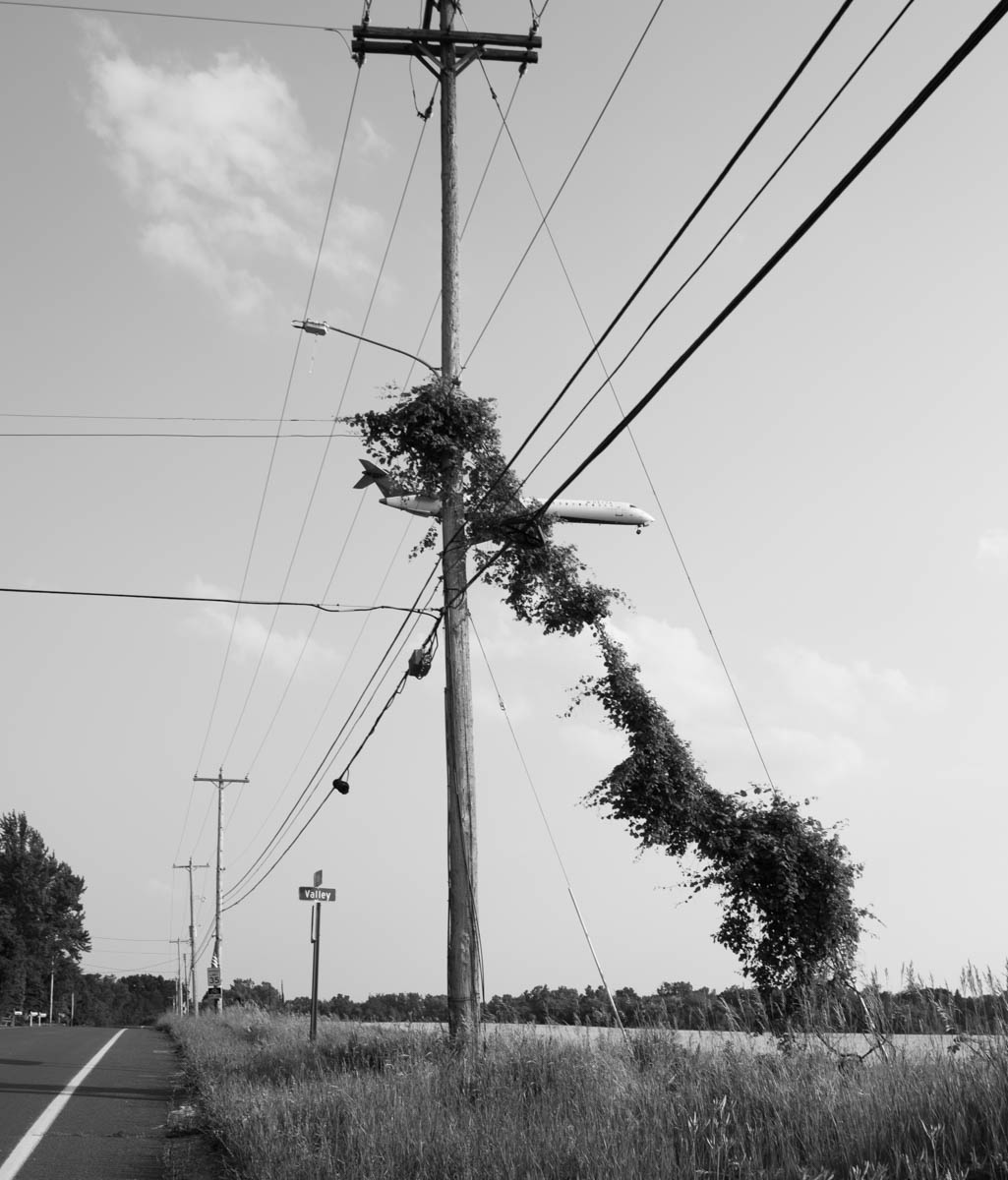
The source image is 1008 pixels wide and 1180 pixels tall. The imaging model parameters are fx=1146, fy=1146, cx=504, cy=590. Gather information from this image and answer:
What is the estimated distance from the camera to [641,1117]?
7352 mm

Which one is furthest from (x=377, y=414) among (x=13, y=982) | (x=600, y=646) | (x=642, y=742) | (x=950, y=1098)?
(x=13, y=982)

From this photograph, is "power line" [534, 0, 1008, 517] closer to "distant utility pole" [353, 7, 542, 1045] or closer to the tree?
"distant utility pole" [353, 7, 542, 1045]

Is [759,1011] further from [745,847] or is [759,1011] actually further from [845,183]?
→ [745,847]

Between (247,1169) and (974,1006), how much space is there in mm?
4859

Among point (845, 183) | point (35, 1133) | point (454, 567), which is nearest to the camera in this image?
Result: point (845, 183)

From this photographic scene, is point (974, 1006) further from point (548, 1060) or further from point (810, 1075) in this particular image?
point (548, 1060)

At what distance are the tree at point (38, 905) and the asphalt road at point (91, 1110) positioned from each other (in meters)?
84.0

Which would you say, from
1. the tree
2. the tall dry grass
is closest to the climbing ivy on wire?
the tall dry grass

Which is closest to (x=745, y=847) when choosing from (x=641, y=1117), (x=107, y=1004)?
(x=641, y=1117)

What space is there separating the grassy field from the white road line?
63.2 inches

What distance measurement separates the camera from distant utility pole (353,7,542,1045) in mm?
13656

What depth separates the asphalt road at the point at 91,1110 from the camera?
940cm

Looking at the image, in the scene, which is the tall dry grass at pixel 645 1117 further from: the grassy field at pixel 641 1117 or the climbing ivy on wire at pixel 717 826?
the climbing ivy on wire at pixel 717 826

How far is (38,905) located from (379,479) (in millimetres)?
103400
